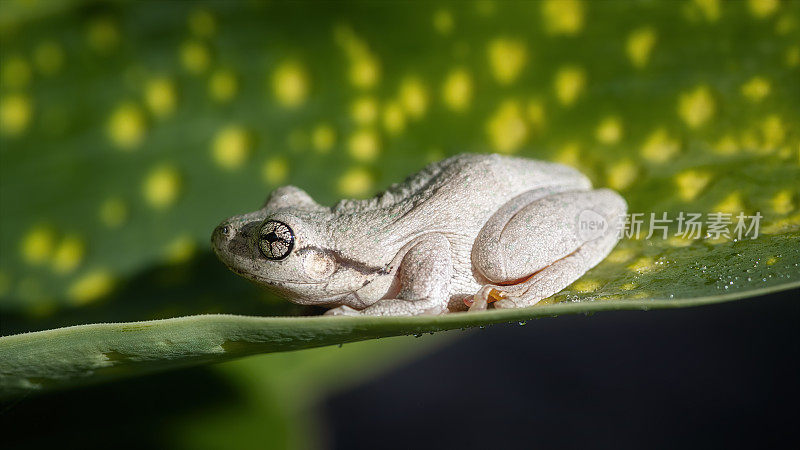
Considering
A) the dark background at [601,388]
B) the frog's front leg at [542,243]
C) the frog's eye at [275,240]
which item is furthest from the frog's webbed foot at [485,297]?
the dark background at [601,388]

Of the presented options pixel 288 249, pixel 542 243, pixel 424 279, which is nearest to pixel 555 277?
pixel 542 243

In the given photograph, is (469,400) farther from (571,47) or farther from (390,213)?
(571,47)

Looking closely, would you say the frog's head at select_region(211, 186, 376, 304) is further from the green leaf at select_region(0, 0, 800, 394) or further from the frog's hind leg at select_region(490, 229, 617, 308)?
the frog's hind leg at select_region(490, 229, 617, 308)

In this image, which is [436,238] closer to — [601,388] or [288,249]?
[288,249]

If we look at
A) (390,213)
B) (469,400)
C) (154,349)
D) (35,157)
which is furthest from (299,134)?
(469,400)

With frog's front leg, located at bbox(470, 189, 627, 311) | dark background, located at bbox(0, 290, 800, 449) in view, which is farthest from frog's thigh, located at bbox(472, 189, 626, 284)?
dark background, located at bbox(0, 290, 800, 449)

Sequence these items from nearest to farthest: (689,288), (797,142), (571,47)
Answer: (689,288) → (797,142) → (571,47)
